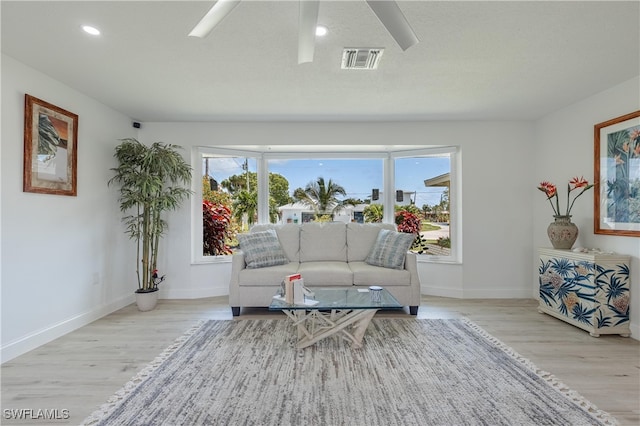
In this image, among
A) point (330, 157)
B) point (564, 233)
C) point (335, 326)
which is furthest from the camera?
point (330, 157)

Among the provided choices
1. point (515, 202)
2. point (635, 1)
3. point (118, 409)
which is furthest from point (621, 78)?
point (118, 409)

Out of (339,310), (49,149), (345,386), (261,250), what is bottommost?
(345,386)

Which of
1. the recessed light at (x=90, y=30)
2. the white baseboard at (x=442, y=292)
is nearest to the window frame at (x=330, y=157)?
the white baseboard at (x=442, y=292)

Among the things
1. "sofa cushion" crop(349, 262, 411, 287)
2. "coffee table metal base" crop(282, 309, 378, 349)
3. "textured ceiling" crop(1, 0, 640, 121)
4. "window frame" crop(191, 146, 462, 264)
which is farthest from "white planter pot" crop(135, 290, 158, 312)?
"sofa cushion" crop(349, 262, 411, 287)

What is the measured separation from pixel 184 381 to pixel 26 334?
64.0 inches

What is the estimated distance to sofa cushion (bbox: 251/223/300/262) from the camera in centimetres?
434

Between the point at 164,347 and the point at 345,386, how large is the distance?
64.6 inches

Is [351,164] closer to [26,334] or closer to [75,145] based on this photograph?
[75,145]

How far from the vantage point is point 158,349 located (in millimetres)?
2758

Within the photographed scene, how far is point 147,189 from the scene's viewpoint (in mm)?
3705

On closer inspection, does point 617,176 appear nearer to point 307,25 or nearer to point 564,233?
point 564,233

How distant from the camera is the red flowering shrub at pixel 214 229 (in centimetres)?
465

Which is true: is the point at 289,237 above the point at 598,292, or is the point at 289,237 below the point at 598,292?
above

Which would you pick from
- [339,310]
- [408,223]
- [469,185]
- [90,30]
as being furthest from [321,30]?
[408,223]
